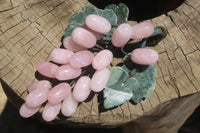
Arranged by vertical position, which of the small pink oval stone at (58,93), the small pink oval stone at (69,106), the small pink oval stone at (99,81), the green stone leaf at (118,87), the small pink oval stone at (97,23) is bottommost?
the green stone leaf at (118,87)

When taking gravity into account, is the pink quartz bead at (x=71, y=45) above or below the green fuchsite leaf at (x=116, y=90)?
above

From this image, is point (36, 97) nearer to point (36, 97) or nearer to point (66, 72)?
point (36, 97)

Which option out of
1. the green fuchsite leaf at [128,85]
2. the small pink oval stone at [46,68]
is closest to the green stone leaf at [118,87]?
the green fuchsite leaf at [128,85]

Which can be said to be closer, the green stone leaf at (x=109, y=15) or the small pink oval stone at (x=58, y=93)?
the small pink oval stone at (x=58, y=93)

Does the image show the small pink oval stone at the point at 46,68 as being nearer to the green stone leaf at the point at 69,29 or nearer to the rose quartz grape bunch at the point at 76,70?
the rose quartz grape bunch at the point at 76,70

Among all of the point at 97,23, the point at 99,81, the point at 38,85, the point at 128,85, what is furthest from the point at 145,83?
the point at 38,85

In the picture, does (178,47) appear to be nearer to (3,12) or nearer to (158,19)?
(158,19)

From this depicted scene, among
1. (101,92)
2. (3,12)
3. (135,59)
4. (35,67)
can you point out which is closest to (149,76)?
(135,59)
